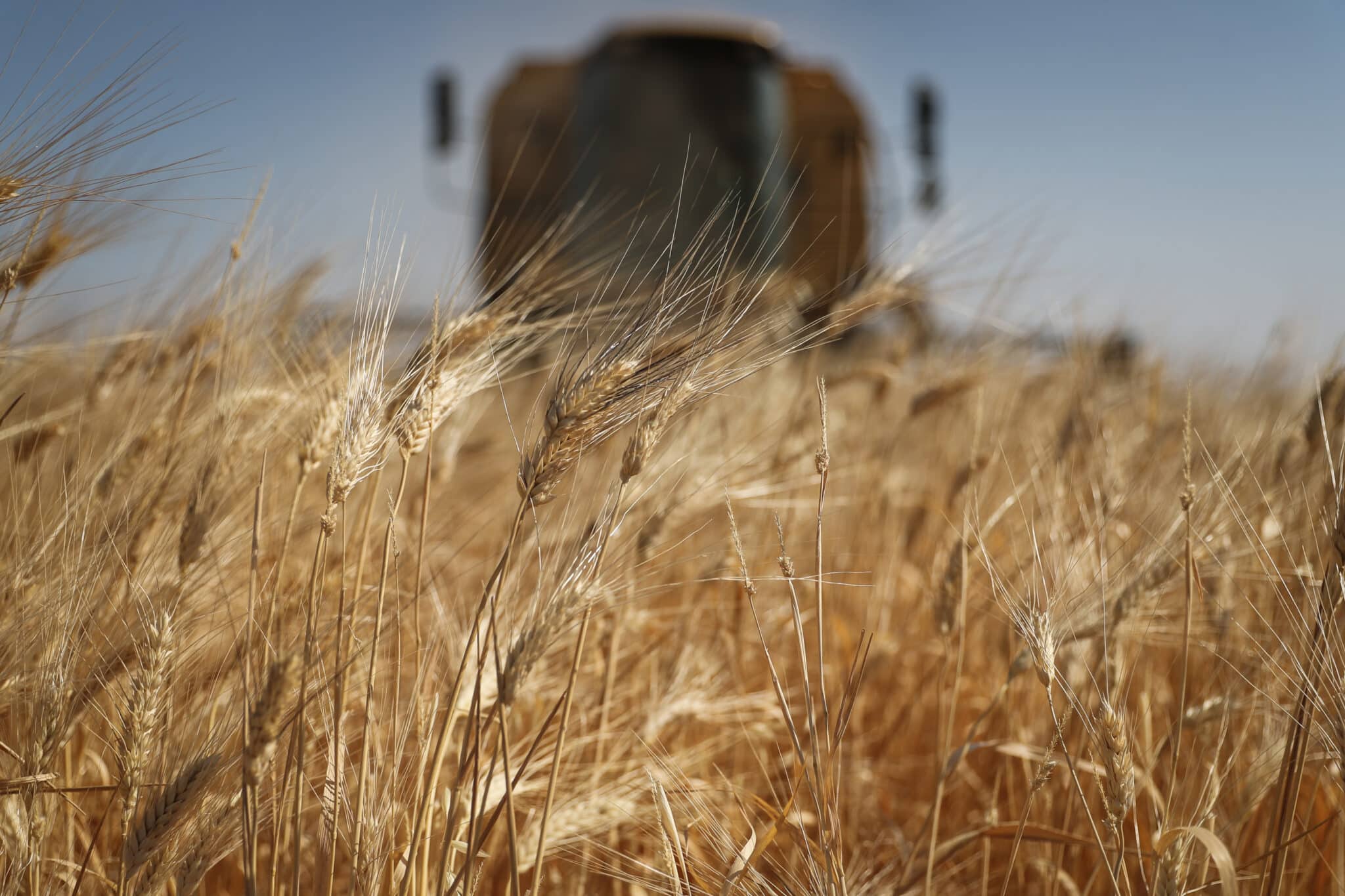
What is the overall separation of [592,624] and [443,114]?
6035 millimetres

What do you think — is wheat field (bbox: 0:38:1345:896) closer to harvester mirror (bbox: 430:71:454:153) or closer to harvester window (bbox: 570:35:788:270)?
harvester window (bbox: 570:35:788:270)

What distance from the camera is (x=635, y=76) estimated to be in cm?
A: 562

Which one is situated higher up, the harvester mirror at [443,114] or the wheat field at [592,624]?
the harvester mirror at [443,114]

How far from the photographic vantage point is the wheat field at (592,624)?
67 centimetres

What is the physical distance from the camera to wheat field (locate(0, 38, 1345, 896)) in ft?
2.20

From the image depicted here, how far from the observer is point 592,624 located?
1.11 meters

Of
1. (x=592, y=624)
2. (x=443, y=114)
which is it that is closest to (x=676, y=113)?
(x=443, y=114)

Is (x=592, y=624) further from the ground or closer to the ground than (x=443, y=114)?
closer to the ground

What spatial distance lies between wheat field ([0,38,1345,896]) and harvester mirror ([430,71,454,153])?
5176mm

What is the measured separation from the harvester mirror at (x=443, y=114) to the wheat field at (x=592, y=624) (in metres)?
5.18

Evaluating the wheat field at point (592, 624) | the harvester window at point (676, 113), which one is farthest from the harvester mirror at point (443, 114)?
the wheat field at point (592, 624)

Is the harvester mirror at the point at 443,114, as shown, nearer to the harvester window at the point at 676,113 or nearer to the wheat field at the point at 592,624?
the harvester window at the point at 676,113

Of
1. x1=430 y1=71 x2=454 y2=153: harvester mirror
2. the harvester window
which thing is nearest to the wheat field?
the harvester window

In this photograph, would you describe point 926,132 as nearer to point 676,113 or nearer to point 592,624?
point 676,113
